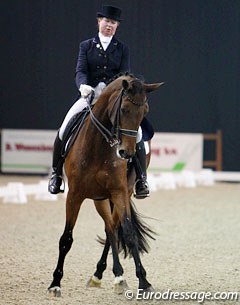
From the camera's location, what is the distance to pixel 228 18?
54.5 feet

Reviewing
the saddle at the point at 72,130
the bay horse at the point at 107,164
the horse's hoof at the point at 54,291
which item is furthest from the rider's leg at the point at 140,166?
the horse's hoof at the point at 54,291

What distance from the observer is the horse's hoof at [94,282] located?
5711mm

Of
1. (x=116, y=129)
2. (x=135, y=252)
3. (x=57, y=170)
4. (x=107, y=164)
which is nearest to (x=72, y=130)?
(x=57, y=170)

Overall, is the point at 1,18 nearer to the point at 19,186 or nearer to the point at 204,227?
the point at 19,186

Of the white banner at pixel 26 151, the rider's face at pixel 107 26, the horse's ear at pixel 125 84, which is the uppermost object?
the rider's face at pixel 107 26

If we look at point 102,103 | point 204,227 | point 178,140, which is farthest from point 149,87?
point 178,140

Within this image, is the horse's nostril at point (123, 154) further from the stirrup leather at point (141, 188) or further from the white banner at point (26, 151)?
the white banner at point (26, 151)

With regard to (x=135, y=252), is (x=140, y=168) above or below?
above

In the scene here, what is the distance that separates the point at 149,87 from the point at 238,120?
39.8ft

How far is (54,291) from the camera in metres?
5.28

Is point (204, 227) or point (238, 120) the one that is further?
point (238, 120)

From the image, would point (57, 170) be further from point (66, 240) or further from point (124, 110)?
point (124, 110)

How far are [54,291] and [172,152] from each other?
10.8 meters

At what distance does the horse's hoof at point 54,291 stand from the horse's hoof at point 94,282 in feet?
1.43
